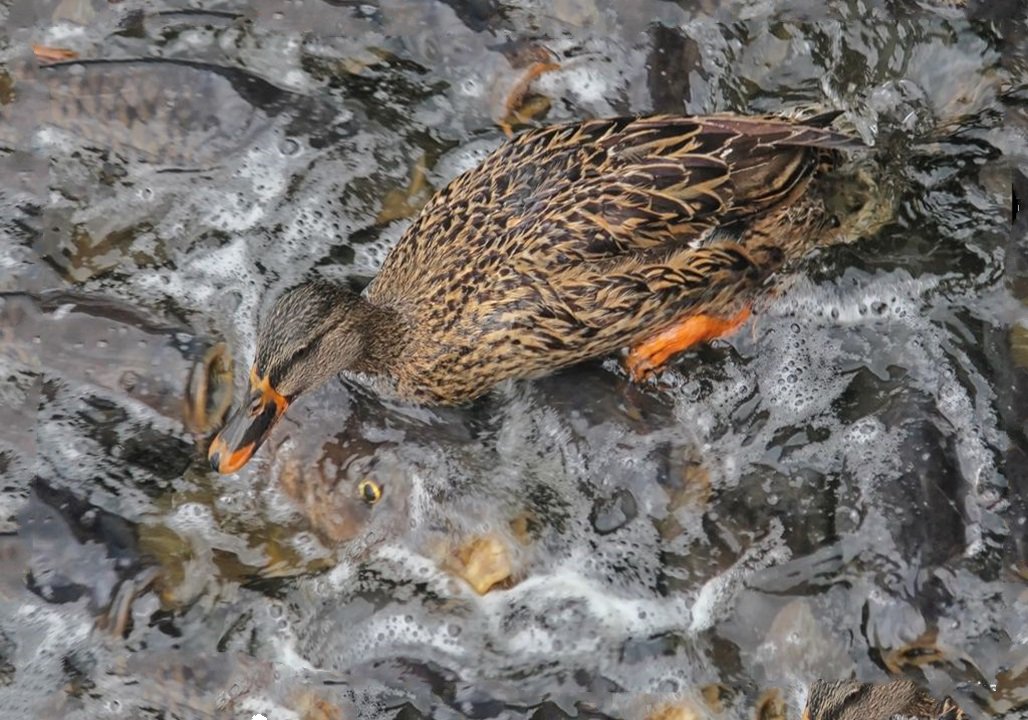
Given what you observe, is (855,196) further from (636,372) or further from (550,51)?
(550,51)

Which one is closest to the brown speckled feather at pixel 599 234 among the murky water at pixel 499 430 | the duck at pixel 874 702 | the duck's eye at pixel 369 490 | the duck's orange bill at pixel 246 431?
the murky water at pixel 499 430

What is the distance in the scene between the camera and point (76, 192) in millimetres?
4582

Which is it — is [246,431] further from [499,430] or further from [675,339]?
[675,339]

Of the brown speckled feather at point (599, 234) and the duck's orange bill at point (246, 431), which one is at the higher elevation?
the brown speckled feather at point (599, 234)

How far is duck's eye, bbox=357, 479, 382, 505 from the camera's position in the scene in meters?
3.87

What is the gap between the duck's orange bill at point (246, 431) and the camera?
136 inches

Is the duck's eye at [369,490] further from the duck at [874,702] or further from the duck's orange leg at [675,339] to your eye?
the duck at [874,702]

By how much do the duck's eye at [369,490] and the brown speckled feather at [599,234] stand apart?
0.49 m

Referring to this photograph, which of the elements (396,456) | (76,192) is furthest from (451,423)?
(76,192)

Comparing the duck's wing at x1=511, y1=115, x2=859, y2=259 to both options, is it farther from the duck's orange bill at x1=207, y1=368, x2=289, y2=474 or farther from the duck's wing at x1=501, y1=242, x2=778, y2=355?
the duck's orange bill at x1=207, y1=368, x2=289, y2=474

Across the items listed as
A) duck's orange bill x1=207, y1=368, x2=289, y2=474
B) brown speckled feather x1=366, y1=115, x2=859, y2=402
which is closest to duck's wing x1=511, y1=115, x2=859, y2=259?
brown speckled feather x1=366, y1=115, x2=859, y2=402

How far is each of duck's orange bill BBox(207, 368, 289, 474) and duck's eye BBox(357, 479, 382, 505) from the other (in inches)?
19.0

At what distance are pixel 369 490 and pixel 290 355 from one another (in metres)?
0.64

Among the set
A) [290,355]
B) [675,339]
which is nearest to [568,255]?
[675,339]
